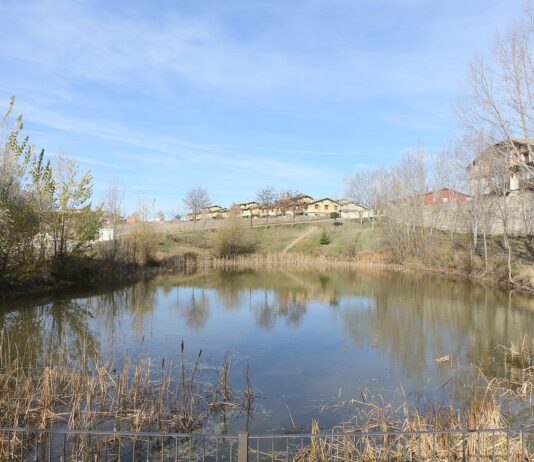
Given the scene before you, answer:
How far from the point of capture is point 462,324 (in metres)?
16.6

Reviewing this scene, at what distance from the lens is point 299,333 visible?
15672 millimetres

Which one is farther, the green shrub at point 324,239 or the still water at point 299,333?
the green shrub at point 324,239

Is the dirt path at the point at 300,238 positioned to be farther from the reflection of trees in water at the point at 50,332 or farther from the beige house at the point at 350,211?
the reflection of trees in water at the point at 50,332

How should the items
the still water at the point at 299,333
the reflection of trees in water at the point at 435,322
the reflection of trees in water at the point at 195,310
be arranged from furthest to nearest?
the reflection of trees in water at the point at 195,310, the reflection of trees in water at the point at 435,322, the still water at the point at 299,333

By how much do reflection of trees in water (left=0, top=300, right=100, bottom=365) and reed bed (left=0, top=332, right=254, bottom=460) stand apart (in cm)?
142

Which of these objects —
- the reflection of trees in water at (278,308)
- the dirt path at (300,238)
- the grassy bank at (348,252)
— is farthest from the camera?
the dirt path at (300,238)

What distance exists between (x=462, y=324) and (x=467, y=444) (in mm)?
11510

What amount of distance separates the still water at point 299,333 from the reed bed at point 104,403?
2.58 ft

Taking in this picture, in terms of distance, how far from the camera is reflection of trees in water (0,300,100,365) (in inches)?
457

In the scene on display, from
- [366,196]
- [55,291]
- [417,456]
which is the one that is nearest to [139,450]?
[417,456]

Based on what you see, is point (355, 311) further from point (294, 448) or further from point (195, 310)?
point (294, 448)

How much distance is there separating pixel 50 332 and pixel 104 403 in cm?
772

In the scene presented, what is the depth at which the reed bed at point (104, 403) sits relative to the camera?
22.4ft

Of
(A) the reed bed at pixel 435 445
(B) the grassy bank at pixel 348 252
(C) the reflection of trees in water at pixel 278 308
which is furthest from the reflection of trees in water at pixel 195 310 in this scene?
(B) the grassy bank at pixel 348 252
